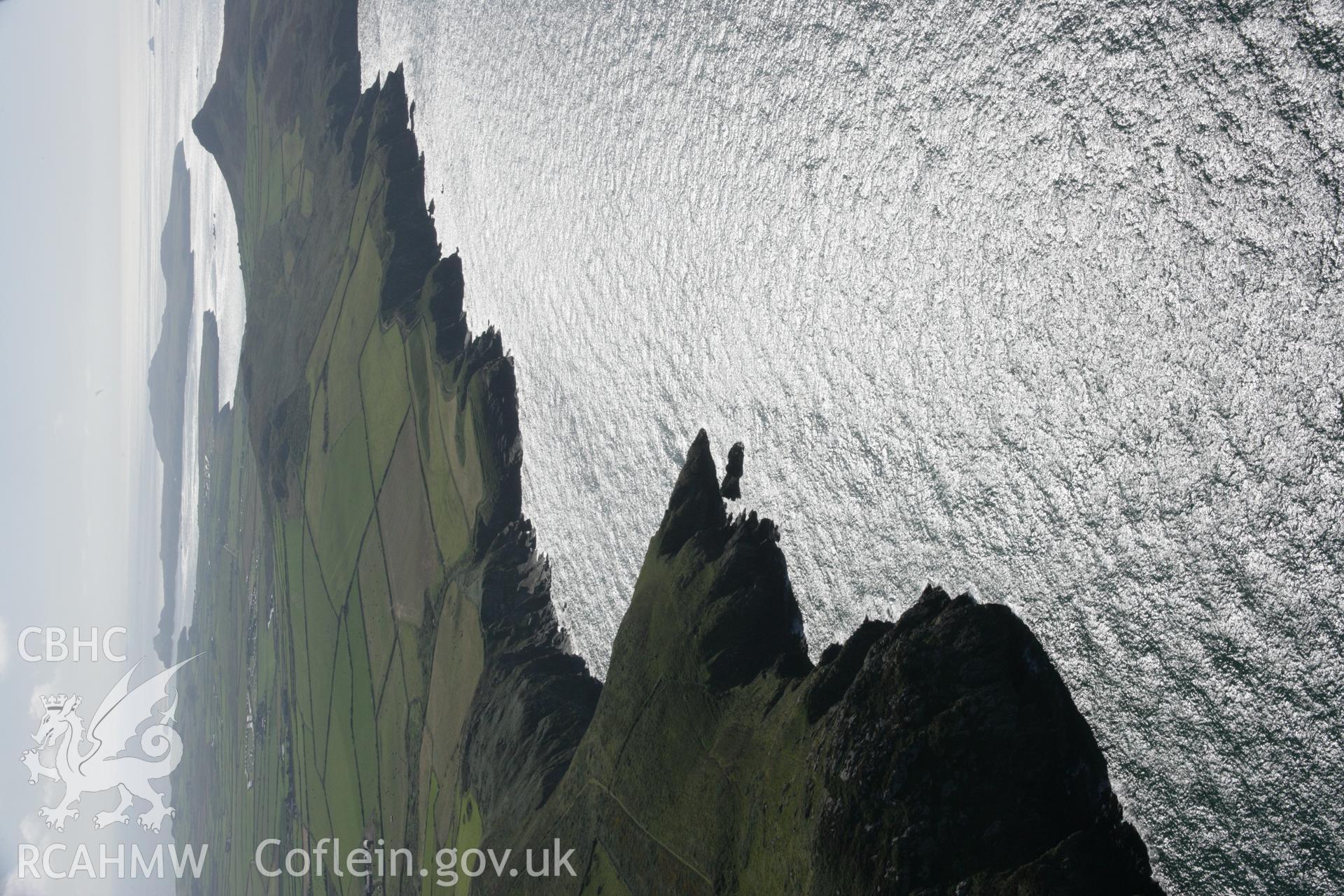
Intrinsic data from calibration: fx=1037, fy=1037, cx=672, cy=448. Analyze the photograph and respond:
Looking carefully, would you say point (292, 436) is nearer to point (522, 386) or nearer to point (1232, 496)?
point (522, 386)

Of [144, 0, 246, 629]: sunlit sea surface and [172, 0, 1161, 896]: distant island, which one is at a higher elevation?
[144, 0, 246, 629]: sunlit sea surface

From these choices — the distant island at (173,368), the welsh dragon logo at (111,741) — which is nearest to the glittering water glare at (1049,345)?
the welsh dragon logo at (111,741)

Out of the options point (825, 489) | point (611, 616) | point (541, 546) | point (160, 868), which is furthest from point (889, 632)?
point (160, 868)

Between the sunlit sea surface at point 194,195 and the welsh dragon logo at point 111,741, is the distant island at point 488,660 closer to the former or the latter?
the welsh dragon logo at point 111,741

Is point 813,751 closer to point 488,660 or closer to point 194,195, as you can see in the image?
point 488,660

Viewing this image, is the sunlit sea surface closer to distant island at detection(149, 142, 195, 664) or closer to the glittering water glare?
distant island at detection(149, 142, 195, 664)

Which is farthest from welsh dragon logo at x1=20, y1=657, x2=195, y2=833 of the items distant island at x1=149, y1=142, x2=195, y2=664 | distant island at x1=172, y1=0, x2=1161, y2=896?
distant island at x1=149, y1=142, x2=195, y2=664
